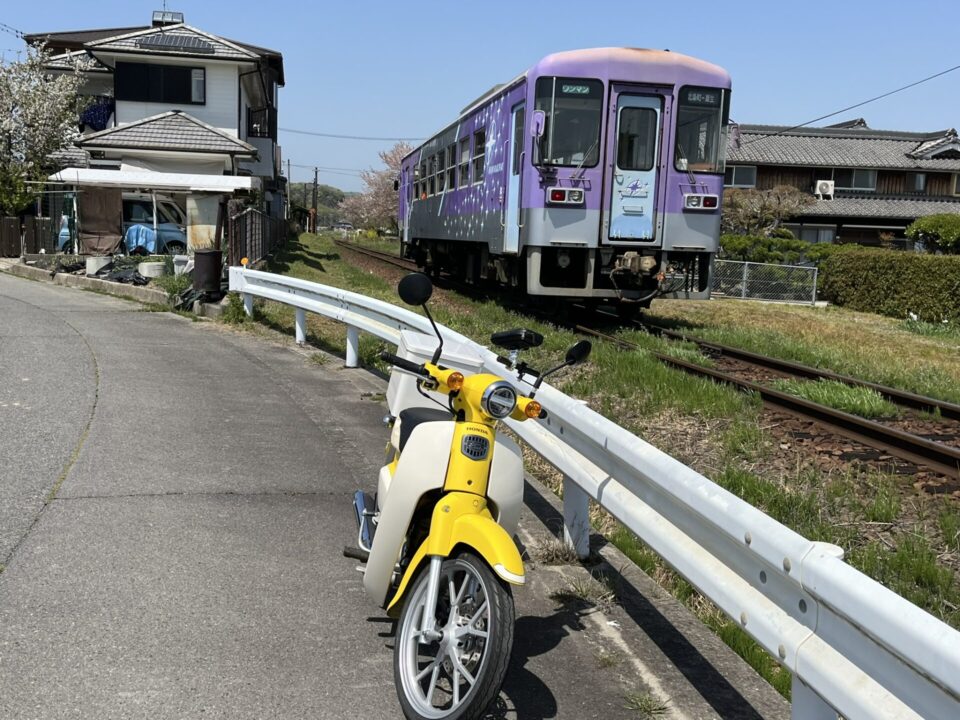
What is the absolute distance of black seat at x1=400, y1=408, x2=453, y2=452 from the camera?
3743mm

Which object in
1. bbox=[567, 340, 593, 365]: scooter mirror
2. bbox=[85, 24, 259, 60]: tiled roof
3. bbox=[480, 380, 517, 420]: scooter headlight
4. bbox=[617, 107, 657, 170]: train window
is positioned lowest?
bbox=[480, 380, 517, 420]: scooter headlight

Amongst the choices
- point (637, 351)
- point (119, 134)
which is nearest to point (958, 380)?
point (637, 351)

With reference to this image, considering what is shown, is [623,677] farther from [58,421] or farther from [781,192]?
[781,192]

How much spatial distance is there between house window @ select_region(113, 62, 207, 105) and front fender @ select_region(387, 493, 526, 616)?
112ft

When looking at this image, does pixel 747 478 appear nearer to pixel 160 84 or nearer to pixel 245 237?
pixel 245 237

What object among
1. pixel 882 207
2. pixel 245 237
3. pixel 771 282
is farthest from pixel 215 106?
pixel 882 207

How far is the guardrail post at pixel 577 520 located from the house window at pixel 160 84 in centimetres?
3302

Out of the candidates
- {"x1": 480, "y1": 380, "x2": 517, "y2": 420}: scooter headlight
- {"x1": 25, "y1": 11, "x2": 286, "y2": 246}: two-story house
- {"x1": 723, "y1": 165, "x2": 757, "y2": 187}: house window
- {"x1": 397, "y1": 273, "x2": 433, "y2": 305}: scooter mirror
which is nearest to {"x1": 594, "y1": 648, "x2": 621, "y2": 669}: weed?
{"x1": 480, "y1": 380, "x2": 517, "y2": 420}: scooter headlight

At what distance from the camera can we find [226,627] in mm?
3580

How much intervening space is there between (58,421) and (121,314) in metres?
6.81

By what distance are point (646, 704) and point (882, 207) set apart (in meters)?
48.2

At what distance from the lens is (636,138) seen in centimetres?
1238

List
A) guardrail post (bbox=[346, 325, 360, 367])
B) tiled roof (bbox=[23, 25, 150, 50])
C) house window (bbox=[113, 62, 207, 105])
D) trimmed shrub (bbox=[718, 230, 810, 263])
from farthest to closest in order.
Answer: tiled roof (bbox=[23, 25, 150, 50]), house window (bbox=[113, 62, 207, 105]), trimmed shrub (bbox=[718, 230, 810, 263]), guardrail post (bbox=[346, 325, 360, 367])

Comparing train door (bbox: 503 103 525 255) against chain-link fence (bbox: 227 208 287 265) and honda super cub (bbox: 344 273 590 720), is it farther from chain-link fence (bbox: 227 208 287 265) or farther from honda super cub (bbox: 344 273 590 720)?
honda super cub (bbox: 344 273 590 720)
